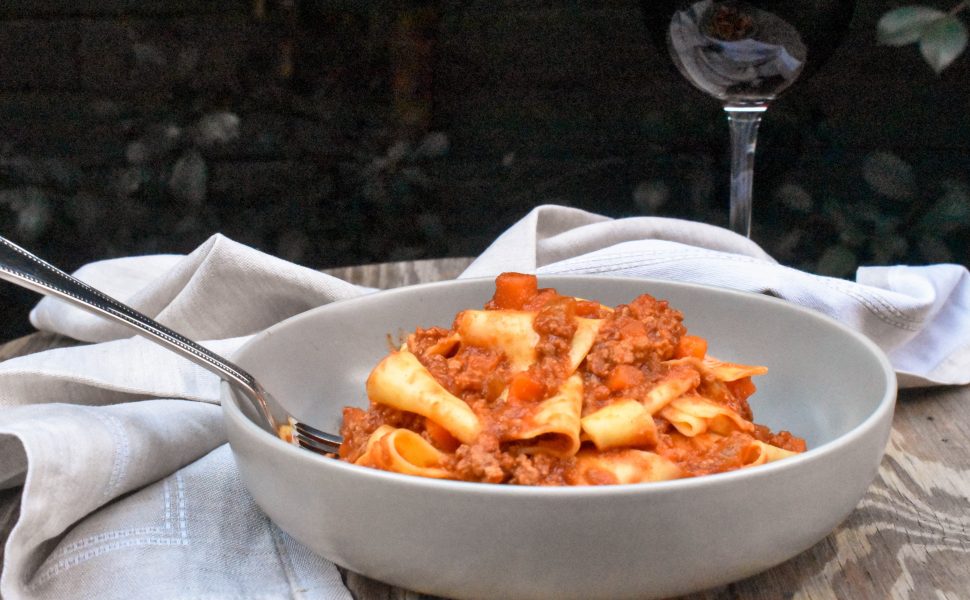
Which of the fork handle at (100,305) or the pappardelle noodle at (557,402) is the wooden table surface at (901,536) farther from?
the fork handle at (100,305)

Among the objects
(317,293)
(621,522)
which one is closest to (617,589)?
(621,522)

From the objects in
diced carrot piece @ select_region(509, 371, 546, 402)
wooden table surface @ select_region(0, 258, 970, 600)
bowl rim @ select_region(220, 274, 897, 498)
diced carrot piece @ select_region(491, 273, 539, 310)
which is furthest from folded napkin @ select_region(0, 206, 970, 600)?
diced carrot piece @ select_region(491, 273, 539, 310)

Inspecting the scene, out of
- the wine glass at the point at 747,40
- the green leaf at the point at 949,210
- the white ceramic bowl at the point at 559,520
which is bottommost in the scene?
the green leaf at the point at 949,210

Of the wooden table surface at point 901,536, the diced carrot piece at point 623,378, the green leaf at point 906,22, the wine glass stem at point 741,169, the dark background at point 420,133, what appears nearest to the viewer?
the wooden table surface at point 901,536

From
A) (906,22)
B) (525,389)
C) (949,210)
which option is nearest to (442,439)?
(525,389)

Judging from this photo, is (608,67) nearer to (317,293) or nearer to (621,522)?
(317,293)

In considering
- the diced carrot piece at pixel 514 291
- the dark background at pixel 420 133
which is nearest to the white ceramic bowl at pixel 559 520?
the diced carrot piece at pixel 514 291
